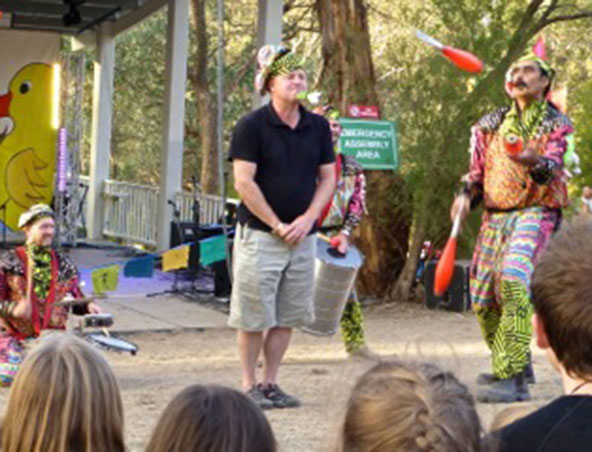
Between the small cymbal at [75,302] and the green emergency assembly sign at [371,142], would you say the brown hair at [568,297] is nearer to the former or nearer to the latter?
the small cymbal at [75,302]

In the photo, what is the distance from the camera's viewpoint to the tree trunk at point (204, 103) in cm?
2761

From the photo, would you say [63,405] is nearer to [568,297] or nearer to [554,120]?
[568,297]

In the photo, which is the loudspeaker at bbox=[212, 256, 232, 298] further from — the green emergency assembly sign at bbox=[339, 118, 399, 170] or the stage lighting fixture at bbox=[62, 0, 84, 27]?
the stage lighting fixture at bbox=[62, 0, 84, 27]

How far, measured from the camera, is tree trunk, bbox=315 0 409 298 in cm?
1267

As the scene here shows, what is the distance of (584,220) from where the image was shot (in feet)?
9.61

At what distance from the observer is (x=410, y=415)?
2.33 m

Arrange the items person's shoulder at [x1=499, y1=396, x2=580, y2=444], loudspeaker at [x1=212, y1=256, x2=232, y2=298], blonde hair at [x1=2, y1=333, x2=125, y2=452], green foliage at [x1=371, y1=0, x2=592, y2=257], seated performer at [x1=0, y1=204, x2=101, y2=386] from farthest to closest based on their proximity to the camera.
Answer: loudspeaker at [x1=212, y1=256, x2=232, y2=298] < green foliage at [x1=371, y1=0, x2=592, y2=257] < seated performer at [x1=0, y1=204, x2=101, y2=386] < blonde hair at [x1=2, y1=333, x2=125, y2=452] < person's shoulder at [x1=499, y1=396, x2=580, y2=444]

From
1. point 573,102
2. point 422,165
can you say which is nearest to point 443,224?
point 422,165

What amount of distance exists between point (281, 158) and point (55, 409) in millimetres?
3801

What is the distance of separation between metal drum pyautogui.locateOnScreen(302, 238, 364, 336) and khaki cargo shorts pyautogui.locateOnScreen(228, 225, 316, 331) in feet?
5.29

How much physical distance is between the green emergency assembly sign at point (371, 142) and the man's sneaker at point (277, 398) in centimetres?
538

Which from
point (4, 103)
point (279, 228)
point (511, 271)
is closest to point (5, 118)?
point (4, 103)

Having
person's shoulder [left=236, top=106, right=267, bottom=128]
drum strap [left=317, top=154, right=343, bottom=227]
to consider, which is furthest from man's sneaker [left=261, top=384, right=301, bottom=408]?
drum strap [left=317, top=154, right=343, bottom=227]

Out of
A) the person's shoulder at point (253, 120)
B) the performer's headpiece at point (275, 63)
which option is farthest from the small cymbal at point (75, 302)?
the performer's headpiece at point (275, 63)
